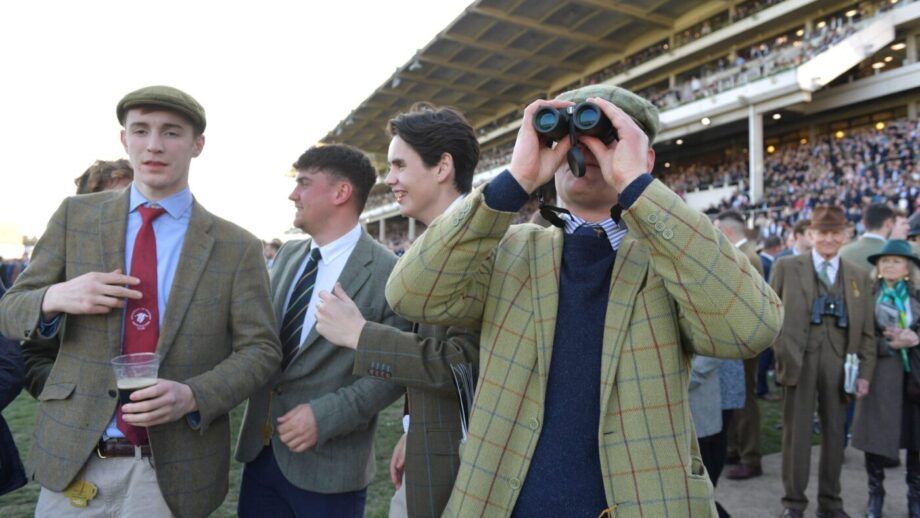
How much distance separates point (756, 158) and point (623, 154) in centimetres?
2421

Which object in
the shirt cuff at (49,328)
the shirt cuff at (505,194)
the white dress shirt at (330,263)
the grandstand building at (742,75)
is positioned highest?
the grandstand building at (742,75)

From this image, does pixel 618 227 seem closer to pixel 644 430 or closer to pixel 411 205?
pixel 644 430

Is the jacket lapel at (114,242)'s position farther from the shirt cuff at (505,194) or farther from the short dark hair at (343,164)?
the shirt cuff at (505,194)

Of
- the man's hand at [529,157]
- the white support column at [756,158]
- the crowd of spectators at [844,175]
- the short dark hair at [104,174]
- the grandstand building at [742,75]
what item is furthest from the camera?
the white support column at [756,158]

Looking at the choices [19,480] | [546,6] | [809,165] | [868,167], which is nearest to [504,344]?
[19,480]

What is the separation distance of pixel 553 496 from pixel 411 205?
1.24 m

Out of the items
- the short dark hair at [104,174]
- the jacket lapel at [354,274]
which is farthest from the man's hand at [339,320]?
the short dark hair at [104,174]

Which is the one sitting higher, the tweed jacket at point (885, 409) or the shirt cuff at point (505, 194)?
the shirt cuff at point (505, 194)

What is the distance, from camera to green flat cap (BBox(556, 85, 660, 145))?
4.99ft

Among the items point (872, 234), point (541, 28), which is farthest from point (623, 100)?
point (541, 28)

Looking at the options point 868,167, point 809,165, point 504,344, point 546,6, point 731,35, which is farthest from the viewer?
point 546,6

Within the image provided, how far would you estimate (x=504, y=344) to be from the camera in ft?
4.95

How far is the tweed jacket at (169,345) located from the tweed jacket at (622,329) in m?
0.77

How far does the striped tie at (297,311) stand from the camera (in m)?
2.37
